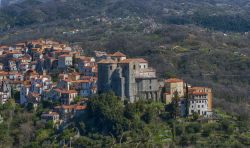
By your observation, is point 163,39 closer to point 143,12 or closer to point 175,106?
point 175,106

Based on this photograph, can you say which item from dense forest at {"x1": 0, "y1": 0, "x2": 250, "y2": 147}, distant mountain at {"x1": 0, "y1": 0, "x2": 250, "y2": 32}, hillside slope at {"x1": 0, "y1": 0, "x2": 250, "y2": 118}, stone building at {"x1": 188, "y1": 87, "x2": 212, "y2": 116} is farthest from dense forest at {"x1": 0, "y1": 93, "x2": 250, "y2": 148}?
distant mountain at {"x1": 0, "y1": 0, "x2": 250, "y2": 32}

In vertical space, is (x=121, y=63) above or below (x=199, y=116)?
above

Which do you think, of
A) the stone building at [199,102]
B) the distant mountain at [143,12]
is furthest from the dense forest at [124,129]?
the distant mountain at [143,12]

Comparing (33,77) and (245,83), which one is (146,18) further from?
(33,77)

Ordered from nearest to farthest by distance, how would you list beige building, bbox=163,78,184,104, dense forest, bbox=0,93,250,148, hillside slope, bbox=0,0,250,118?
dense forest, bbox=0,93,250,148 → beige building, bbox=163,78,184,104 → hillside slope, bbox=0,0,250,118

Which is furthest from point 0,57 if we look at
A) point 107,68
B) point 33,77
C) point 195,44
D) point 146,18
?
point 146,18

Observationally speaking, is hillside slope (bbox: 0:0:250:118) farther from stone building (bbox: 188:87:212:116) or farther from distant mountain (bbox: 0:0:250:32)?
stone building (bbox: 188:87:212:116)
